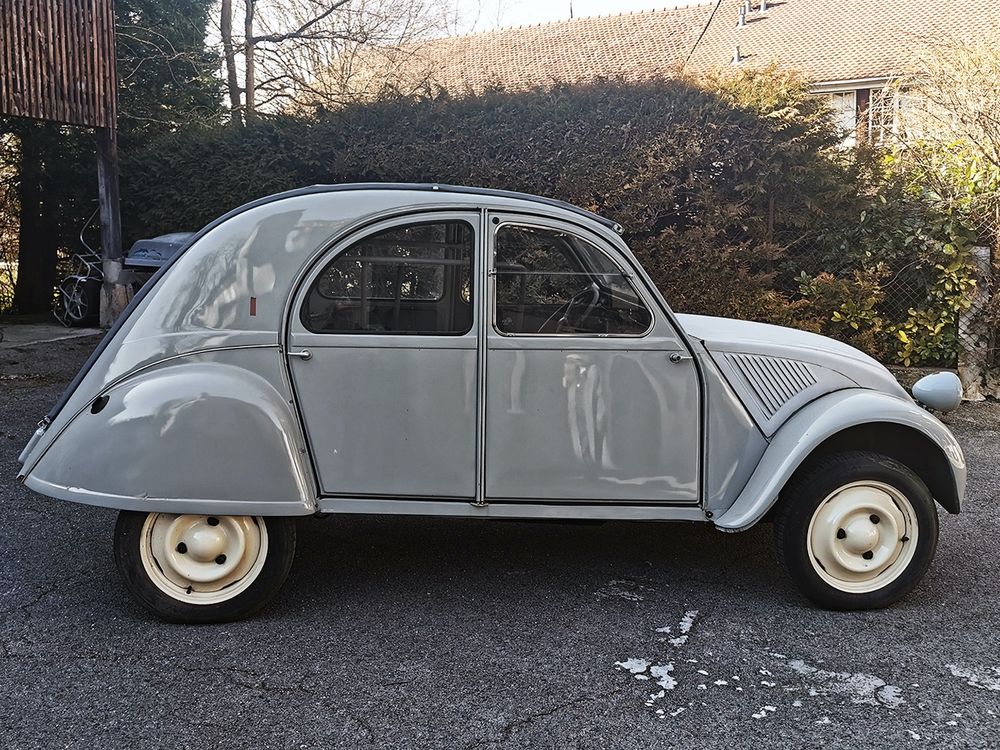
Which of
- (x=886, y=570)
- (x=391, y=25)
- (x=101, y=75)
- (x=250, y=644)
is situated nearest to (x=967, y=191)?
(x=886, y=570)

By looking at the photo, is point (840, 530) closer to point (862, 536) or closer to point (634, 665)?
point (862, 536)

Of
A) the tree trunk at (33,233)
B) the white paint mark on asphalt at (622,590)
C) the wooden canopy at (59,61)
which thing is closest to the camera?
the white paint mark on asphalt at (622,590)

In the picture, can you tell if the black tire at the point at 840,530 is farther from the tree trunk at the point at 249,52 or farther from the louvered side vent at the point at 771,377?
the tree trunk at the point at 249,52

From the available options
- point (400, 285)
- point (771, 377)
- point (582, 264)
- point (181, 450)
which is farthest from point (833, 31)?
point (181, 450)

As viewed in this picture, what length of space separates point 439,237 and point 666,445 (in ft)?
4.24

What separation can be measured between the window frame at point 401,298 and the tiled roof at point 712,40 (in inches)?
609

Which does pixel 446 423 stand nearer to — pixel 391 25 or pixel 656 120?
pixel 656 120

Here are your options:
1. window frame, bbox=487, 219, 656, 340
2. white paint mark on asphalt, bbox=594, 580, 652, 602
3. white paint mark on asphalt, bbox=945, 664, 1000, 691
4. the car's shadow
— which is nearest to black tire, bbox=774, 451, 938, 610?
the car's shadow

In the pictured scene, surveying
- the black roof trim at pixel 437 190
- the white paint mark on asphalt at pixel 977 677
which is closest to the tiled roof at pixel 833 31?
the black roof trim at pixel 437 190

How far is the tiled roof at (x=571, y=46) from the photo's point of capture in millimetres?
27422

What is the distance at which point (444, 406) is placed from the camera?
12.0 feet

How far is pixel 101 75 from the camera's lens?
11.1m

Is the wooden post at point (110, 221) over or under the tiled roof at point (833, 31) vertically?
under

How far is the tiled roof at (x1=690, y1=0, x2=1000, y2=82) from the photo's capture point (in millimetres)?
22047
